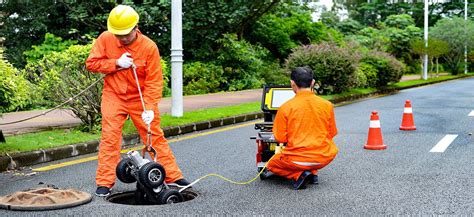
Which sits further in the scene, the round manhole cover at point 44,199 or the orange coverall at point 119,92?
the orange coverall at point 119,92

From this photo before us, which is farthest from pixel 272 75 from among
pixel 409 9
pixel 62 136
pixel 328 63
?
pixel 409 9

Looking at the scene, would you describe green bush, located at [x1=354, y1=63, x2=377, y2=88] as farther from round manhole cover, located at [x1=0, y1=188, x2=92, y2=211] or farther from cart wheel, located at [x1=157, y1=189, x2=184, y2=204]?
round manhole cover, located at [x1=0, y1=188, x2=92, y2=211]

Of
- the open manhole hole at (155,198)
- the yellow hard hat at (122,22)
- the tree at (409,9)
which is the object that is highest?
the tree at (409,9)

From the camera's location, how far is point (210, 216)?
5.57m

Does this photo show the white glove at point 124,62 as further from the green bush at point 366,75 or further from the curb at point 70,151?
the green bush at point 366,75

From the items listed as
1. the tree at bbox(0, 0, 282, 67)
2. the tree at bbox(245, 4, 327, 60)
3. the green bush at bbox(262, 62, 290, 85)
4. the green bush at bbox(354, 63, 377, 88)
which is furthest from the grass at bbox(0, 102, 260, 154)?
the tree at bbox(245, 4, 327, 60)

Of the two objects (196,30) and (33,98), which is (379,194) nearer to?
(33,98)

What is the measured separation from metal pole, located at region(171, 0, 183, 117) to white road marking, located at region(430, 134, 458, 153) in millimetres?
4972

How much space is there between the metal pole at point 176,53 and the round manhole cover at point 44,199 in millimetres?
6711

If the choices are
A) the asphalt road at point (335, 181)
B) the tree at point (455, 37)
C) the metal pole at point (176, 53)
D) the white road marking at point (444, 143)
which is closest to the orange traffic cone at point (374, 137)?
the asphalt road at point (335, 181)

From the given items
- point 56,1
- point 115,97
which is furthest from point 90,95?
point 56,1

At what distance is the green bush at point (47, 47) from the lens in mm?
21891

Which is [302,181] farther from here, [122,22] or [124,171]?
[122,22]

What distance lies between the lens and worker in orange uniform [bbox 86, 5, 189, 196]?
249 inches
